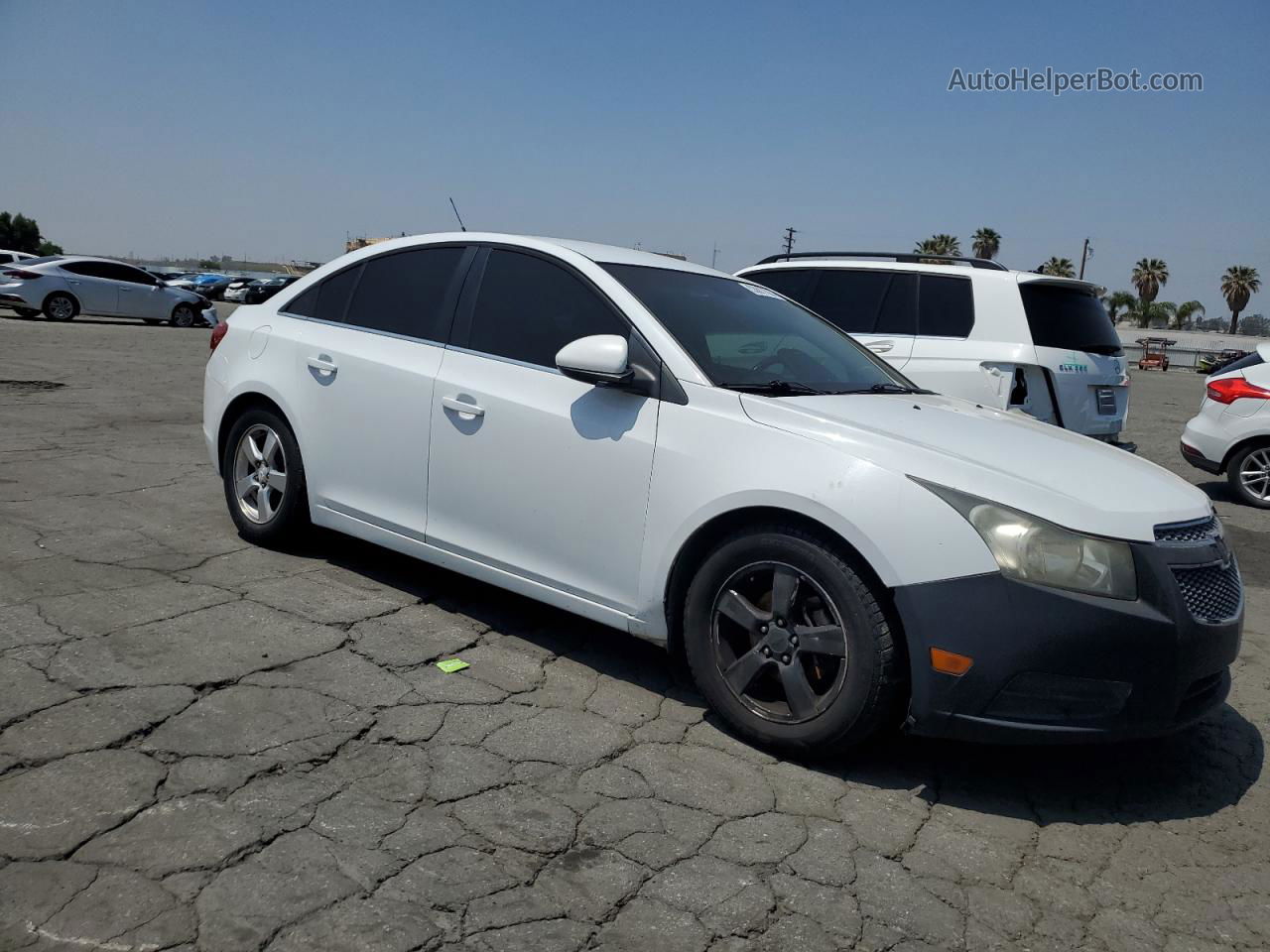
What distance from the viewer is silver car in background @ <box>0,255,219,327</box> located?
22.4 metres

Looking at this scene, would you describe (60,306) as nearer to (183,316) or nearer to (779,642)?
(183,316)

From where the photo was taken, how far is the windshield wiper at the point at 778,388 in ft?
12.3

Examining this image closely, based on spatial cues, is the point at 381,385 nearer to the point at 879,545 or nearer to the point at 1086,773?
the point at 879,545

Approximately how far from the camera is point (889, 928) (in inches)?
101

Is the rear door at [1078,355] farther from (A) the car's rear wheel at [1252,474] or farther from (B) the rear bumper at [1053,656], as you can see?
(B) the rear bumper at [1053,656]

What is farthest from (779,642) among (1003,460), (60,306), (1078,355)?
(60,306)

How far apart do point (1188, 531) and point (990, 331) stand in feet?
14.5

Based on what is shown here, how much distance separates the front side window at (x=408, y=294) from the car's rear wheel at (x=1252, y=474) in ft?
26.3

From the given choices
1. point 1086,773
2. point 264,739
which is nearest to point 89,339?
point 264,739

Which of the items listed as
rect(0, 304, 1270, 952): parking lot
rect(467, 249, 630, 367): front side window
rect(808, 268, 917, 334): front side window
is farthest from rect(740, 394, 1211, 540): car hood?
rect(808, 268, 917, 334): front side window

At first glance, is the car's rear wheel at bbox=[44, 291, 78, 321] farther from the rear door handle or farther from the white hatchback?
the rear door handle

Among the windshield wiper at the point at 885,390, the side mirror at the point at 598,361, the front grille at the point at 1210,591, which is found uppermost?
the side mirror at the point at 598,361

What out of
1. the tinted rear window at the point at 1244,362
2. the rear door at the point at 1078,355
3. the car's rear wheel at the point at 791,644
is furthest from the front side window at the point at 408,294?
the tinted rear window at the point at 1244,362

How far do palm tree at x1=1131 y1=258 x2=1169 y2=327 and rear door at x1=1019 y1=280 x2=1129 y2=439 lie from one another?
98.3 meters
